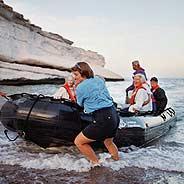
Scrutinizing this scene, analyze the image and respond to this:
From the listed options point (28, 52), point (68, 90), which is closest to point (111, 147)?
point (68, 90)

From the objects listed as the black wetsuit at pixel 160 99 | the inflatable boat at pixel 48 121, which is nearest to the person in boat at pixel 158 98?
the black wetsuit at pixel 160 99

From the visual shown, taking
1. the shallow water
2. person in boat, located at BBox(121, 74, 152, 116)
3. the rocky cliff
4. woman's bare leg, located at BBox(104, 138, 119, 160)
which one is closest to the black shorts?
woman's bare leg, located at BBox(104, 138, 119, 160)

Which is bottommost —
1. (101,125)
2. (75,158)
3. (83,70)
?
(75,158)

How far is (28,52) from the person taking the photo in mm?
27734

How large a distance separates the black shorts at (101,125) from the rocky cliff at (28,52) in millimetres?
19001

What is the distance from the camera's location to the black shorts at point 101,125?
406 cm

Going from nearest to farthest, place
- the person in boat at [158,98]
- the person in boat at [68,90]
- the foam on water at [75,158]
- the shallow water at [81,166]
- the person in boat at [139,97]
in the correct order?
the shallow water at [81,166], the foam on water at [75,158], the person in boat at [68,90], the person in boat at [139,97], the person in boat at [158,98]

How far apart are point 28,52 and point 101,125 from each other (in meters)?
24.6

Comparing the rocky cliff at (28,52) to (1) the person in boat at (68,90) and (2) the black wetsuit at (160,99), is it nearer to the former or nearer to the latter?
(2) the black wetsuit at (160,99)

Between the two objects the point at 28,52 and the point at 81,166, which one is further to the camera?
the point at 28,52

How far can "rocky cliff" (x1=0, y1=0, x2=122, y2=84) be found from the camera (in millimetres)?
24022

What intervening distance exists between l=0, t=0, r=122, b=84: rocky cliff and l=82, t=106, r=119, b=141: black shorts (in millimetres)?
19001

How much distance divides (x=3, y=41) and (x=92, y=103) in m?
22.1

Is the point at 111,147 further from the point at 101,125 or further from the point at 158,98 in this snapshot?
the point at 158,98
